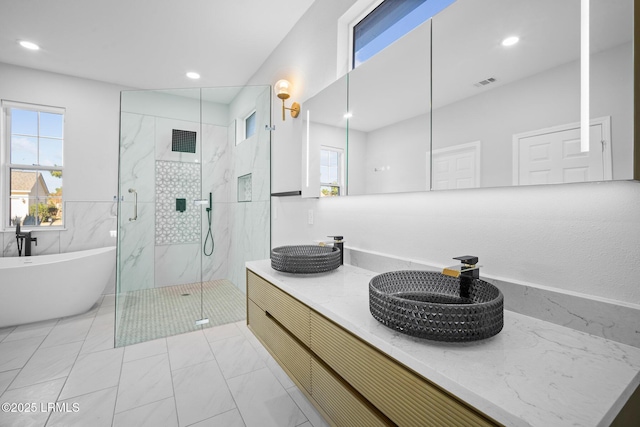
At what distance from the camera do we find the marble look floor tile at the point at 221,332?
2.66 metres

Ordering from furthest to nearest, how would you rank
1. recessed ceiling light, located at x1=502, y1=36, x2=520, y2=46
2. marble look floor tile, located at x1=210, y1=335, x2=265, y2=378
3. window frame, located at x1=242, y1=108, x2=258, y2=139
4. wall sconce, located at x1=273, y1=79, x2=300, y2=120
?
window frame, located at x1=242, y1=108, x2=258, y2=139, wall sconce, located at x1=273, y1=79, x2=300, y2=120, marble look floor tile, located at x1=210, y1=335, x2=265, y2=378, recessed ceiling light, located at x1=502, y1=36, x2=520, y2=46

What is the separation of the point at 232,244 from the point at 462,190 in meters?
2.75

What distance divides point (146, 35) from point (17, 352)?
122 inches

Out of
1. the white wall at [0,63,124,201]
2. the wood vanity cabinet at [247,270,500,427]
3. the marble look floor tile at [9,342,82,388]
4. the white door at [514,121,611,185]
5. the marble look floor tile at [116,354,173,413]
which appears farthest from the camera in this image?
the white wall at [0,63,124,201]

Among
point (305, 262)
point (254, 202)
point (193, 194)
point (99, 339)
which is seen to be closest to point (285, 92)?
point (254, 202)

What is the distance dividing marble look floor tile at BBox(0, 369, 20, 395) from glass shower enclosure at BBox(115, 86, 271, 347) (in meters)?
0.76

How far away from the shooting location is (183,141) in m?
3.08

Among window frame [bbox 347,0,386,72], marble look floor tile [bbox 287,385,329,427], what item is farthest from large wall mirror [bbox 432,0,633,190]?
marble look floor tile [bbox 287,385,329,427]

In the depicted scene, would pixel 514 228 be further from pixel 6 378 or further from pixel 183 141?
pixel 6 378

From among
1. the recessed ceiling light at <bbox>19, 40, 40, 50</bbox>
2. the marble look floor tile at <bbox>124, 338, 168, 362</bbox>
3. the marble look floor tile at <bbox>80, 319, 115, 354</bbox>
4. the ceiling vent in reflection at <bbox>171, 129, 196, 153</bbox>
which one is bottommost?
the marble look floor tile at <bbox>124, 338, 168, 362</bbox>

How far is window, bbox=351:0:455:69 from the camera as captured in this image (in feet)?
5.65

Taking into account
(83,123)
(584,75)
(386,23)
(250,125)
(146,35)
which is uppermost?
(146,35)

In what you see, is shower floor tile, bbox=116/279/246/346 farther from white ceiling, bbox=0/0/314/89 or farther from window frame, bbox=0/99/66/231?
white ceiling, bbox=0/0/314/89

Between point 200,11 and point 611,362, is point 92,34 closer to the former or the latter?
point 200,11
